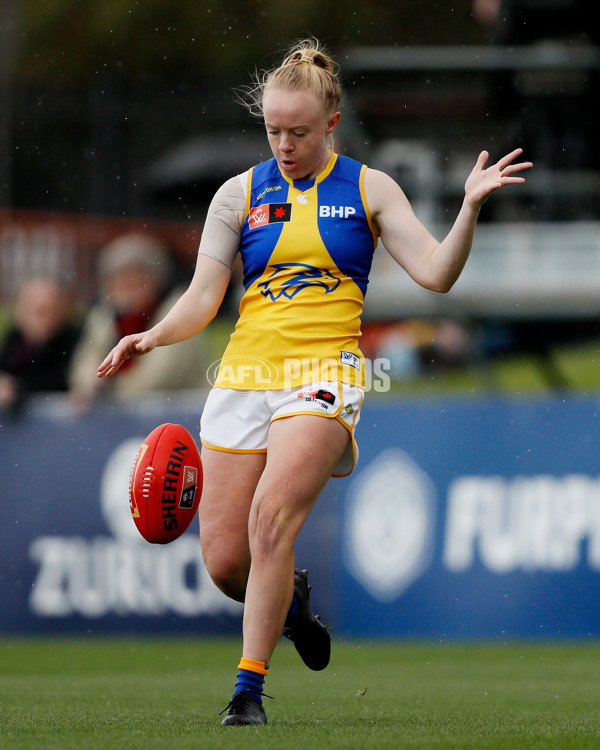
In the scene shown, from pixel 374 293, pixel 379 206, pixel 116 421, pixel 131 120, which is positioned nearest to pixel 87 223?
pixel 131 120

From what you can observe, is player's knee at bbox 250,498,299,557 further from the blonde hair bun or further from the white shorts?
the blonde hair bun

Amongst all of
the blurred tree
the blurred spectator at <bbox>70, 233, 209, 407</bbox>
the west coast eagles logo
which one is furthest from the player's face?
the blurred tree

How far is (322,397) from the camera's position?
470cm

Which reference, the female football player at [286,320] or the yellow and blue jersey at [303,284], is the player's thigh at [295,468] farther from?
the yellow and blue jersey at [303,284]

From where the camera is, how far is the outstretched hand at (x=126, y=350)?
15.4 feet

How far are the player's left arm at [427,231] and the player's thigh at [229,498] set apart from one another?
2.86 ft

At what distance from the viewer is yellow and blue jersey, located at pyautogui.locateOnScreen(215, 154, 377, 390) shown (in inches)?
189

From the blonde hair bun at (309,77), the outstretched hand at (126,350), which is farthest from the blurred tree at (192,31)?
the outstretched hand at (126,350)

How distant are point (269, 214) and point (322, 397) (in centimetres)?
71

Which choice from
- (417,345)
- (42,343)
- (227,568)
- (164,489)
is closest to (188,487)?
(164,489)

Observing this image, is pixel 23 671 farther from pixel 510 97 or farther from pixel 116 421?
pixel 510 97

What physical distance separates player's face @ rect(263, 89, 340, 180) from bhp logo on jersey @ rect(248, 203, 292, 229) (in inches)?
5.2

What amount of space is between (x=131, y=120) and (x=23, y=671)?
44.5ft

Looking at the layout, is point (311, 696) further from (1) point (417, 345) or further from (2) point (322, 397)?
(1) point (417, 345)
